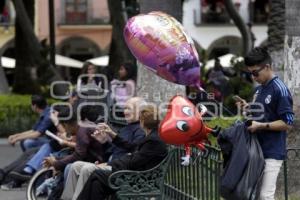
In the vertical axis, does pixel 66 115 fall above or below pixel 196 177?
above

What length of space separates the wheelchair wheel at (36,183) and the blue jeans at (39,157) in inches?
24.6

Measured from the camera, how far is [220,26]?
157 ft

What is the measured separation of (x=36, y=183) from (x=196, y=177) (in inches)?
114

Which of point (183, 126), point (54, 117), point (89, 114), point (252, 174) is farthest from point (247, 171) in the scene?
point (54, 117)

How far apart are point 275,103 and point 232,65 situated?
58.9 ft

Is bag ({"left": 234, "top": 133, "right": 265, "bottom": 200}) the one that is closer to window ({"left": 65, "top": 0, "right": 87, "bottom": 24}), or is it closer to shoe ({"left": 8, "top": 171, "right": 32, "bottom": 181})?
shoe ({"left": 8, "top": 171, "right": 32, "bottom": 181})

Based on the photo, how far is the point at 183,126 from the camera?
6.87m

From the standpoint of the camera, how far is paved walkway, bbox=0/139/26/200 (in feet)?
34.2

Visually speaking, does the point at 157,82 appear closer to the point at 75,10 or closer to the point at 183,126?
the point at 183,126

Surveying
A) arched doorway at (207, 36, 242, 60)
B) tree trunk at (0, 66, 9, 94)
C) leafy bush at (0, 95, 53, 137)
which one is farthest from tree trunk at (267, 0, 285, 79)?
arched doorway at (207, 36, 242, 60)

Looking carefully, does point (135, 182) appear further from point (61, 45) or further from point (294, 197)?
point (61, 45)

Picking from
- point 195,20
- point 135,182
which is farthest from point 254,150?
point 195,20

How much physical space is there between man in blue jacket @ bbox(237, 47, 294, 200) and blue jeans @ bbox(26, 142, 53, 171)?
425 centimetres

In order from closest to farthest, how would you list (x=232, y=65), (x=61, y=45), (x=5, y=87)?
(x=5, y=87), (x=232, y=65), (x=61, y=45)
